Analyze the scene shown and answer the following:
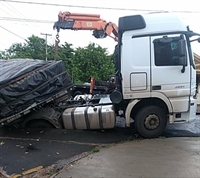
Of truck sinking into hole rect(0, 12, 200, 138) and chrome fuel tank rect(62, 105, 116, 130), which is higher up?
truck sinking into hole rect(0, 12, 200, 138)

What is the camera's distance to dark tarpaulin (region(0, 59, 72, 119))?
642cm

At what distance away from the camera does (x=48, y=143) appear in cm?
607

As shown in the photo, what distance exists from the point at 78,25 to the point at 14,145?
4.77 meters

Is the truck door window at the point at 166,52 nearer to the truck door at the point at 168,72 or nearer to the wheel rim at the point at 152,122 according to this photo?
the truck door at the point at 168,72

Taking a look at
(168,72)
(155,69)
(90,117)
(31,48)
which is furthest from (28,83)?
(31,48)

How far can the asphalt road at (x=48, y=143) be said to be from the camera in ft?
16.3

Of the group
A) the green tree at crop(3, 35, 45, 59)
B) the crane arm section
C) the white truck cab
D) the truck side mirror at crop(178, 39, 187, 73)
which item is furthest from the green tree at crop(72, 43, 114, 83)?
the truck side mirror at crop(178, 39, 187, 73)

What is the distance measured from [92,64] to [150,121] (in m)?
20.0

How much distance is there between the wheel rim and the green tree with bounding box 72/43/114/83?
63.1 feet

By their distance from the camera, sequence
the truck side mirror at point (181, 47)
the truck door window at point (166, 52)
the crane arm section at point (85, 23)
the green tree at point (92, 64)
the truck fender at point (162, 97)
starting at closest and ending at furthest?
the truck side mirror at point (181, 47)
the truck door window at point (166, 52)
the truck fender at point (162, 97)
the crane arm section at point (85, 23)
the green tree at point (92, 64)

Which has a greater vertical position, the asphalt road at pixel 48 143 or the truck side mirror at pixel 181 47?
the truck side mirror at pixel 181 47

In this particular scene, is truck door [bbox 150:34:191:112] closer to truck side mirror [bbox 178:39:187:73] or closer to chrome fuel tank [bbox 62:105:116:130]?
truck side mirror [bbox 178:39:187:73]

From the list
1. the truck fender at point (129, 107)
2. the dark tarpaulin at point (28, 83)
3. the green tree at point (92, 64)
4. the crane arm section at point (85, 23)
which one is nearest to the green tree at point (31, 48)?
the green tree at point (92, 64)

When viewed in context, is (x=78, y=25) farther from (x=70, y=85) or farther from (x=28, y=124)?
(x=28, y=124)
